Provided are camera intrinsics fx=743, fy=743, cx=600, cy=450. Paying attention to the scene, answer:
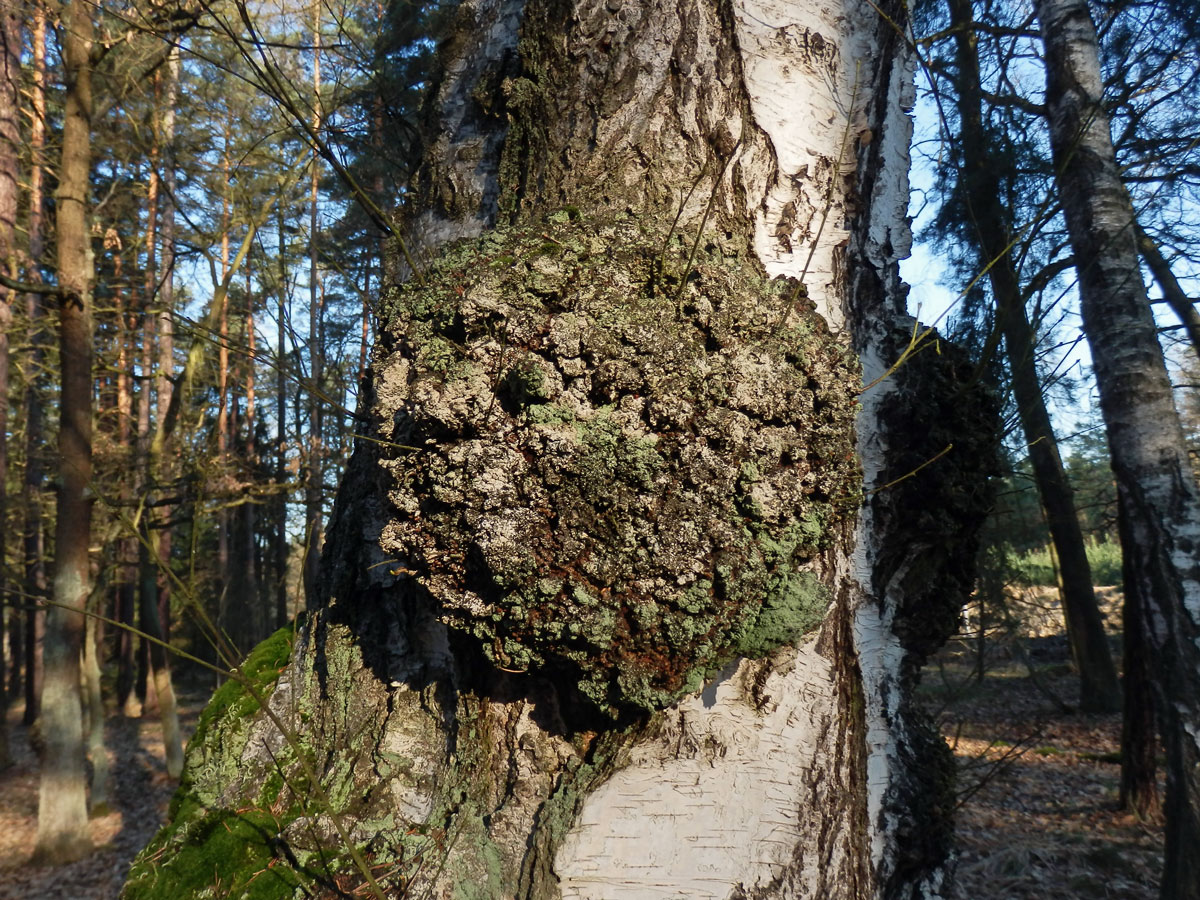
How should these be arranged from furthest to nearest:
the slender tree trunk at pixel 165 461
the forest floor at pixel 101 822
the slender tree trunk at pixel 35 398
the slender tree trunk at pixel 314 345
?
the slender tree trunk at pixel 35 398, the slender tree trunk at pixel 165 461, the forest floor at pixel 101 822, the slender tree trunk at pixel 314 345

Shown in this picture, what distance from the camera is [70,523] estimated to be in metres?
7.32

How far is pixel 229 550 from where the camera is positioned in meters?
20.2

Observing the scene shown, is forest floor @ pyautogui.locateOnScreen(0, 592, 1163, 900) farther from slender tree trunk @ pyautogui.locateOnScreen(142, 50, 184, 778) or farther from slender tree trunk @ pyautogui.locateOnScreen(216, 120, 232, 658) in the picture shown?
slender tree trunk @ pyautogui.locateOnScreen(216, 120, 232, 658)

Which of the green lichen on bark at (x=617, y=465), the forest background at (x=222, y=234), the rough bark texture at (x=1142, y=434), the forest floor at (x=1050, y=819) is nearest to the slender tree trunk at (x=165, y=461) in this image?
the forest background at (x=222, y=234)

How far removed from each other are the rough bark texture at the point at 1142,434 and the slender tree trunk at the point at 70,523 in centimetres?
841

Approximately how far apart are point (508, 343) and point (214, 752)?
1.08 metres

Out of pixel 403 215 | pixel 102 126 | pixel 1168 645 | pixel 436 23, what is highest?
pixel 102 126

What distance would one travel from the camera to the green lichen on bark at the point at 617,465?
1.05 metres

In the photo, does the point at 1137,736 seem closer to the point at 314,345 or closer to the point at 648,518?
the point at 648,518

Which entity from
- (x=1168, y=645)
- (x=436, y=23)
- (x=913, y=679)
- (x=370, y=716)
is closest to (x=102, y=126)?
(x=436, y=23)

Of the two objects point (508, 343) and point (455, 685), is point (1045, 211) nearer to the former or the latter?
point (508, 343)

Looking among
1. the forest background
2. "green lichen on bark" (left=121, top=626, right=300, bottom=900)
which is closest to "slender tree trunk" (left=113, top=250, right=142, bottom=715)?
the forest background

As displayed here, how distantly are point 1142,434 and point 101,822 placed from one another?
36.2 ft

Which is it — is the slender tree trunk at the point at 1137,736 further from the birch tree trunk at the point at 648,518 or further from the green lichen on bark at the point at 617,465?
the green lichen on bark at the point at 617,465
